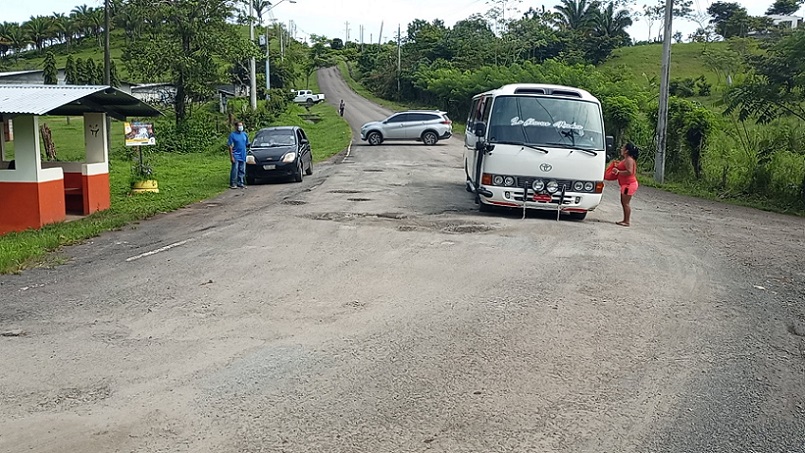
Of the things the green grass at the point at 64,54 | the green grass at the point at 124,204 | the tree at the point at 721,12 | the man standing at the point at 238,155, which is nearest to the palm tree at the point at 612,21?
the tree at the point at 721,12

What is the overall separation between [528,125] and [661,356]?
25.9ft

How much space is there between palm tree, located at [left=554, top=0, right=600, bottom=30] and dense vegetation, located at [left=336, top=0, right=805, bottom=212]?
0.39ft

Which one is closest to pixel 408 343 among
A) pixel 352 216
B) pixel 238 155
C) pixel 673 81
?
pixel 352 216

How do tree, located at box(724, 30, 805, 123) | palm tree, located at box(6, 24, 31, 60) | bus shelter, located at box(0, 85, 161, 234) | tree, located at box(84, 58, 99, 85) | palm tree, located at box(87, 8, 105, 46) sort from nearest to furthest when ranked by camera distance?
1. bus shelter, located at box(0, 85, 161, 234)
2. tree, located at box(724, 30, 805, 123)
3. tree, located at box(84, 58, 99, 85)
4. palm tree, located at box(87, 8, 105, 46)
5. palm tree, located at box(6, 24, 31, 60)

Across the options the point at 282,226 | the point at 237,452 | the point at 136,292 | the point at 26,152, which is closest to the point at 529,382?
the point at 237,452

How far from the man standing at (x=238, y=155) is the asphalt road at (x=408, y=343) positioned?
27.1 ft

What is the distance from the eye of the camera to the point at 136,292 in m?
8.34

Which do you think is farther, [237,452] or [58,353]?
[58,353]

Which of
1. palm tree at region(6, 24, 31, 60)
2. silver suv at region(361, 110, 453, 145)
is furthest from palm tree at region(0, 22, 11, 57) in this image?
silver suv at region(361, 110, 453, 145)

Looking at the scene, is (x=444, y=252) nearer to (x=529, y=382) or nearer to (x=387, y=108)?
(x=529, y=382)

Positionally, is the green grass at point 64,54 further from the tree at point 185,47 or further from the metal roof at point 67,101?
the metal roof at point 67,101

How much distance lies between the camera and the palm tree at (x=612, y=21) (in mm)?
83125

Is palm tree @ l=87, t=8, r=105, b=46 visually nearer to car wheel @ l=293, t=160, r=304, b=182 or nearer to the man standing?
car wheel @ l=293, t=160, r=304, b=182

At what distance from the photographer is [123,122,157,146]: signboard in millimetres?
19438
